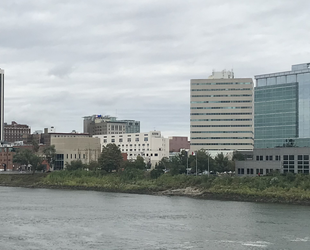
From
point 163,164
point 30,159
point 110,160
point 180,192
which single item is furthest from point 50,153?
point 180,192

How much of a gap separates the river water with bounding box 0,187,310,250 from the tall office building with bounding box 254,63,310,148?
2536 inches

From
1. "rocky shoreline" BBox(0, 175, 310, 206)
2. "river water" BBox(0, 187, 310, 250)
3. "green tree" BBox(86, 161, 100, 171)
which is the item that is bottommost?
"river water" BBox(0, 187, 310, 250)

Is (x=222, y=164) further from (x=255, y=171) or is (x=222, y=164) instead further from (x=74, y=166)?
(x=74, y=166)

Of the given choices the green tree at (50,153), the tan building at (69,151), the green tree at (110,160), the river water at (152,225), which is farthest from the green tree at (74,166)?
the river water at (152,225)

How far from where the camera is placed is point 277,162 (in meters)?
110

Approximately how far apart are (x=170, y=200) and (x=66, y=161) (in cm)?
7943

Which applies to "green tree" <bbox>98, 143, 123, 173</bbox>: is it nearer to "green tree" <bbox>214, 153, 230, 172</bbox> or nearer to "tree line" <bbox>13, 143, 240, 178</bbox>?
"tree line" <bbox>13, 143, 240, 178</bbox>

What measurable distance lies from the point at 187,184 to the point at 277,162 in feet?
58.6

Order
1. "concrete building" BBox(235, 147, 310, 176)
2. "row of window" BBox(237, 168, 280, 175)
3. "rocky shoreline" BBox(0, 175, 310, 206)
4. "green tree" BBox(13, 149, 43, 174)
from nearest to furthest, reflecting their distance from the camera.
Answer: "rocky shoreline" BBox(0, 175, 310, 206) < "concrete building" BBox(235, 147, 310, 176) < "row of window" BBox(237, 168, 280, 175) < "green tree" BBox(13, 149, 43, 174)

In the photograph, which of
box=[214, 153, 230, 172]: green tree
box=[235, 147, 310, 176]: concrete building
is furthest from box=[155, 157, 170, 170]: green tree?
box=[235, 147, 310, 176]: concrete building

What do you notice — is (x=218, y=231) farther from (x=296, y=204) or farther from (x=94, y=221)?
(x=296, y=204)

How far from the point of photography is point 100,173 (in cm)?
13988

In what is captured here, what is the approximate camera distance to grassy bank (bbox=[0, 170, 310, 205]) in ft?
297

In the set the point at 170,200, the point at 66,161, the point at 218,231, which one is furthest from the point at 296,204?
the point at 66,161
